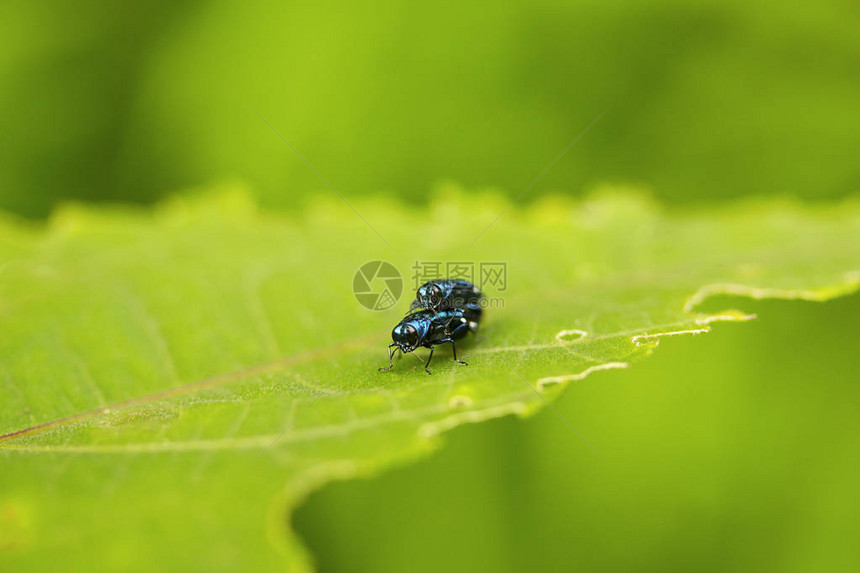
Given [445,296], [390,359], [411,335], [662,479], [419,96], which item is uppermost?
[419,96]

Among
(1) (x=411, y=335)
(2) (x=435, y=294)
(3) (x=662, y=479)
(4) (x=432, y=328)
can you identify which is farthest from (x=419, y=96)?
(3) (x=662, y=479)

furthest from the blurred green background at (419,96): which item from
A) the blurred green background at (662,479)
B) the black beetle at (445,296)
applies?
the blurred green background at (662,479)

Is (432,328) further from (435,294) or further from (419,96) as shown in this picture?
(419,96)

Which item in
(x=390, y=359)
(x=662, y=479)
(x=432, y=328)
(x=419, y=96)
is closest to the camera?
(x=390, y=359)

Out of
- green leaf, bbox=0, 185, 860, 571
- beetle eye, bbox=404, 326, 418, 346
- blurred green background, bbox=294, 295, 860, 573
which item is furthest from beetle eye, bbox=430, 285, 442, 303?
blurred green background, bbox=294, 295, 860, 573

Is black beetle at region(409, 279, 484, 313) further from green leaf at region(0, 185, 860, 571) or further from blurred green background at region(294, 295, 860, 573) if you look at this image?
blurred green background at region(294, 295, 860, 573)

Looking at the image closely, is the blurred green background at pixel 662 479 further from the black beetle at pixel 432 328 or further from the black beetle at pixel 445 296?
the black beetle at pixel 445 296
